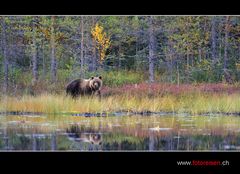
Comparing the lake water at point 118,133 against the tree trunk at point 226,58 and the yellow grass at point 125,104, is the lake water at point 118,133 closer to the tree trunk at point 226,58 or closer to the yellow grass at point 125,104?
the yellow grass at point 125,104

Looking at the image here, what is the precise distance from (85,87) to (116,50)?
1431mm

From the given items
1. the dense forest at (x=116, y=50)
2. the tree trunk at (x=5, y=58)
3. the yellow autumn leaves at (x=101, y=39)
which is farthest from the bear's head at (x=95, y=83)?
the tree trunk at (x=5, y=58)

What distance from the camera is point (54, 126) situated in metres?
12.9

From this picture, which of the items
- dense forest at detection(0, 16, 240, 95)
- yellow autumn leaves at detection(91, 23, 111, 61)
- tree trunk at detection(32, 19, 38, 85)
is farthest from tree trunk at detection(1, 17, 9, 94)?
yellow autumn leaves at detection(91, 23, 111, 61)

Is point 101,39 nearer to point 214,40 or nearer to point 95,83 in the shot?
point 95,83

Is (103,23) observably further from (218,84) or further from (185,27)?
(218,84)

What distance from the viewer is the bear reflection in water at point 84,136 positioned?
451 inches

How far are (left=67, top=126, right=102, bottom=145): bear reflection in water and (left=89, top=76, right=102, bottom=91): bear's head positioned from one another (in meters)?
3.45

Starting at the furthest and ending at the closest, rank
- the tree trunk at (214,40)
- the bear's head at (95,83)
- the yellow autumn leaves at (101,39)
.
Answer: the tree trunk at (214,40) < the bear's head at (95,83) < the yellow autumn leaves at (101,39)
